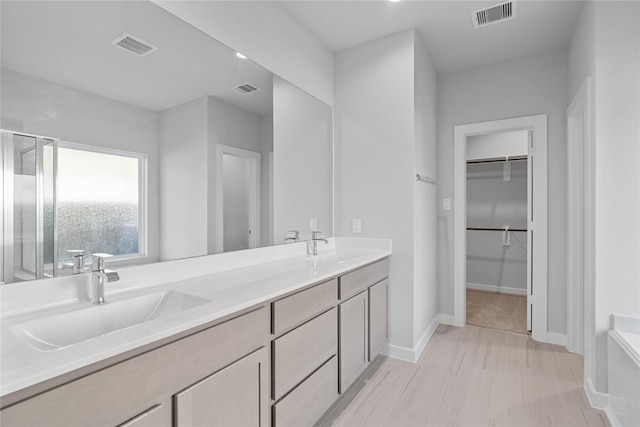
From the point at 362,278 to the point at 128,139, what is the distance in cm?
156

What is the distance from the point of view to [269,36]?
218 centimetres

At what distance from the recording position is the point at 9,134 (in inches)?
41.6

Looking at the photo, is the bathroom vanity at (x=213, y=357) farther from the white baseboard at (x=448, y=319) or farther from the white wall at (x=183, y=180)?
the white baseboard at (x=448, y=319)

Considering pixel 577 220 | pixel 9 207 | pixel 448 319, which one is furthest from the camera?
pixel 448 319

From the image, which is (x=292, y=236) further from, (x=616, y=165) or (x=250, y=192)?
(x=616, y=165)

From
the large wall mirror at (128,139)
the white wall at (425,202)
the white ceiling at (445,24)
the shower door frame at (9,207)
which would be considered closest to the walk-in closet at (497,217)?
the white wall at (425,202)

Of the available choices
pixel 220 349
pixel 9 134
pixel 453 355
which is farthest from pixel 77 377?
pixel 453 355

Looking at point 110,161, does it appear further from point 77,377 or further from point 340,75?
point 340,75

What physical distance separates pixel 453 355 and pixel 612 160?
1.78 m

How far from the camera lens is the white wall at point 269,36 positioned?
68.0 inches

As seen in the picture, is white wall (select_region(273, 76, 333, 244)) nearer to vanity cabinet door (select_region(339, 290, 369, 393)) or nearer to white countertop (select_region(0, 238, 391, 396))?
white countertop (select_region(0, 238, 391, 396))

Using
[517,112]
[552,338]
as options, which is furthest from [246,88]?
[552,338]

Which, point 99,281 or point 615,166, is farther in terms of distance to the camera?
point 615,166

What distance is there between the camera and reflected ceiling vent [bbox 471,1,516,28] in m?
2.33
